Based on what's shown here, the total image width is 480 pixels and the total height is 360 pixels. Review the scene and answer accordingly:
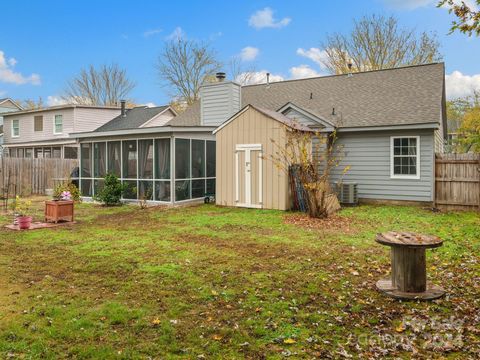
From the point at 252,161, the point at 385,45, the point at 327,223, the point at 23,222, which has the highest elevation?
the point at 385,45

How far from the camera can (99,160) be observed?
1419cm

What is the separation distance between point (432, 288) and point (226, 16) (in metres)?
16.3

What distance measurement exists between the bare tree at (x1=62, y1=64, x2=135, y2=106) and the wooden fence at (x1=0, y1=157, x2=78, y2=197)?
21.4 m

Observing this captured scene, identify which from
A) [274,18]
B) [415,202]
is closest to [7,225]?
[415,202]

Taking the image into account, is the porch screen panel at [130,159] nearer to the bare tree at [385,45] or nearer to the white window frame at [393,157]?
the white window frame at [393,157]

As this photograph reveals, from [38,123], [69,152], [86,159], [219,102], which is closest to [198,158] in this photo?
[219,102]

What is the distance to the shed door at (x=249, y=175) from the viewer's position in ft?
38.1

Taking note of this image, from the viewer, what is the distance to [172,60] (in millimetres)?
30906

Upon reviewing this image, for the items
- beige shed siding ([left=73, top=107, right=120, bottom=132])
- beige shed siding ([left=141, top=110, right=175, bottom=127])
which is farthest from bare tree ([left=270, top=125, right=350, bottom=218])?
beige shed siding ([left=73, top=107, right=120, bottom=132])

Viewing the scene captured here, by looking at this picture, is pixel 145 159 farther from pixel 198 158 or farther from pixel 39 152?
pixel 39 152

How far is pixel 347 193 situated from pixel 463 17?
9.31 metres

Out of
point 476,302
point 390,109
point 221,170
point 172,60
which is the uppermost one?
point 172,60

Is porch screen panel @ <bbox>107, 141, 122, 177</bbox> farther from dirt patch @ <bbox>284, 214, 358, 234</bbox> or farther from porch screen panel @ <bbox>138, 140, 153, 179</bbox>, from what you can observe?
dirt patch @ <bbox>284, 214, 358, 234</bbox>

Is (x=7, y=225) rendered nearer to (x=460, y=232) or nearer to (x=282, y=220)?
(x=282, y=220)
